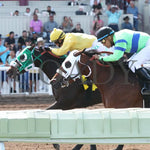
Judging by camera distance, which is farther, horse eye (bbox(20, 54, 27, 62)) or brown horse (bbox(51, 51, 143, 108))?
horse eye (bbox(20, 54, 27, 62))

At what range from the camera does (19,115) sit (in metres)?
4.88

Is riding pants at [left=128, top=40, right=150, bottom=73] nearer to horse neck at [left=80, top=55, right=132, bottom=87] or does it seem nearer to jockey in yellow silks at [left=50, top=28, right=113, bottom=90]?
horse neck at [left=80, top=55, right=132, bottom=87]

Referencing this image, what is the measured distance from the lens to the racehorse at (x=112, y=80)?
6.46 metres

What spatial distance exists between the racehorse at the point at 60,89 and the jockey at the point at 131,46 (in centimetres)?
101

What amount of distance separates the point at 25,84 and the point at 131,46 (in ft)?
19.6

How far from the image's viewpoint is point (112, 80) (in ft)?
21.4

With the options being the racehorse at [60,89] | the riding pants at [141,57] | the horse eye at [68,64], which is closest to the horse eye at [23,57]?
the racehorse at [60,89]

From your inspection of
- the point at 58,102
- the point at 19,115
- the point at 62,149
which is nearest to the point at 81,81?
the point at 58,102

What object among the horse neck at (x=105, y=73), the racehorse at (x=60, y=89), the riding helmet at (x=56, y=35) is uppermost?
the riding helmet at (x=56, y=35)

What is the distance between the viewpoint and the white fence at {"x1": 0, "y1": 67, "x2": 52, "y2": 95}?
474 inches

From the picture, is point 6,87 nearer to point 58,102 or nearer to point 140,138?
point 58,102

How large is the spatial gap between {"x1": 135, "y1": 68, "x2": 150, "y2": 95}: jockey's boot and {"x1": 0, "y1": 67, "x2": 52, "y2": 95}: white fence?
577 cm

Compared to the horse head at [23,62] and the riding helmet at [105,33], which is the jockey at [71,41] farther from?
the riding helmet at [105,33]

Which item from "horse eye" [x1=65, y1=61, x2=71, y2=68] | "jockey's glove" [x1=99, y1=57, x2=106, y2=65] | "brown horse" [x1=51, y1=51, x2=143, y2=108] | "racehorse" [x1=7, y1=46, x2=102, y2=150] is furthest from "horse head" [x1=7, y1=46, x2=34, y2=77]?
"jockey's glove" [x1=99, y1=57, x2=106, y2=65]
